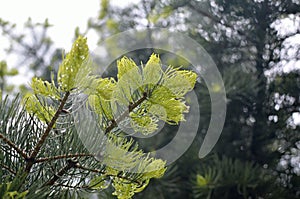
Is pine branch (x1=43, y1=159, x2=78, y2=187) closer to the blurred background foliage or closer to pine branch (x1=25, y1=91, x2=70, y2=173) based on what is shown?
pine branch (x1=25, y1=91, x2=70, y2=173)

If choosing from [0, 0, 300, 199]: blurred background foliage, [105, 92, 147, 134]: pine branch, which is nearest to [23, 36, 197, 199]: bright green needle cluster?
[105, 92, 147, 134]: pine branch

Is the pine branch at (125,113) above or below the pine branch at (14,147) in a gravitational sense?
above

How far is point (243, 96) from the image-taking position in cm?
62

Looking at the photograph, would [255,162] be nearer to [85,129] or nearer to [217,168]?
[217,168]

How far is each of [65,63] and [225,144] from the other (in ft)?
1.54

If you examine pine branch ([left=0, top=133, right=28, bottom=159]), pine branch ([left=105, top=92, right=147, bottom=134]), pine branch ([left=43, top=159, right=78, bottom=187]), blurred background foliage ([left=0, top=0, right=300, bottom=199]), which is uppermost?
blurred background foliage ([left=0, top=0, right=300, bottom=199])

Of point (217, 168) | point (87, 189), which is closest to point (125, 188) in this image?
point (87, 189)

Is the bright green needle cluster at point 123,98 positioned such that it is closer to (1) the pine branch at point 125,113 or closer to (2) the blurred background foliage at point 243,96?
(1) the pine branch at point 125,113

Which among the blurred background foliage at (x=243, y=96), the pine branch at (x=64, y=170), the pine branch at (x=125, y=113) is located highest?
the blurred background foliage at (x=243, y=96)

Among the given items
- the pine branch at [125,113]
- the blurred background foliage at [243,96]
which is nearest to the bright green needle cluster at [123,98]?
the pine branch at [125,113]

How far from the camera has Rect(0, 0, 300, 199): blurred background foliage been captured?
0.58 metres

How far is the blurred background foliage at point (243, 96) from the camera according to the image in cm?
58

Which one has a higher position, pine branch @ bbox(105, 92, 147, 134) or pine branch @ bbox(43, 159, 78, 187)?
pine branch @ bbox(105, 92, 147, 134)

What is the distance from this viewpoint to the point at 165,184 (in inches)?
23.5
